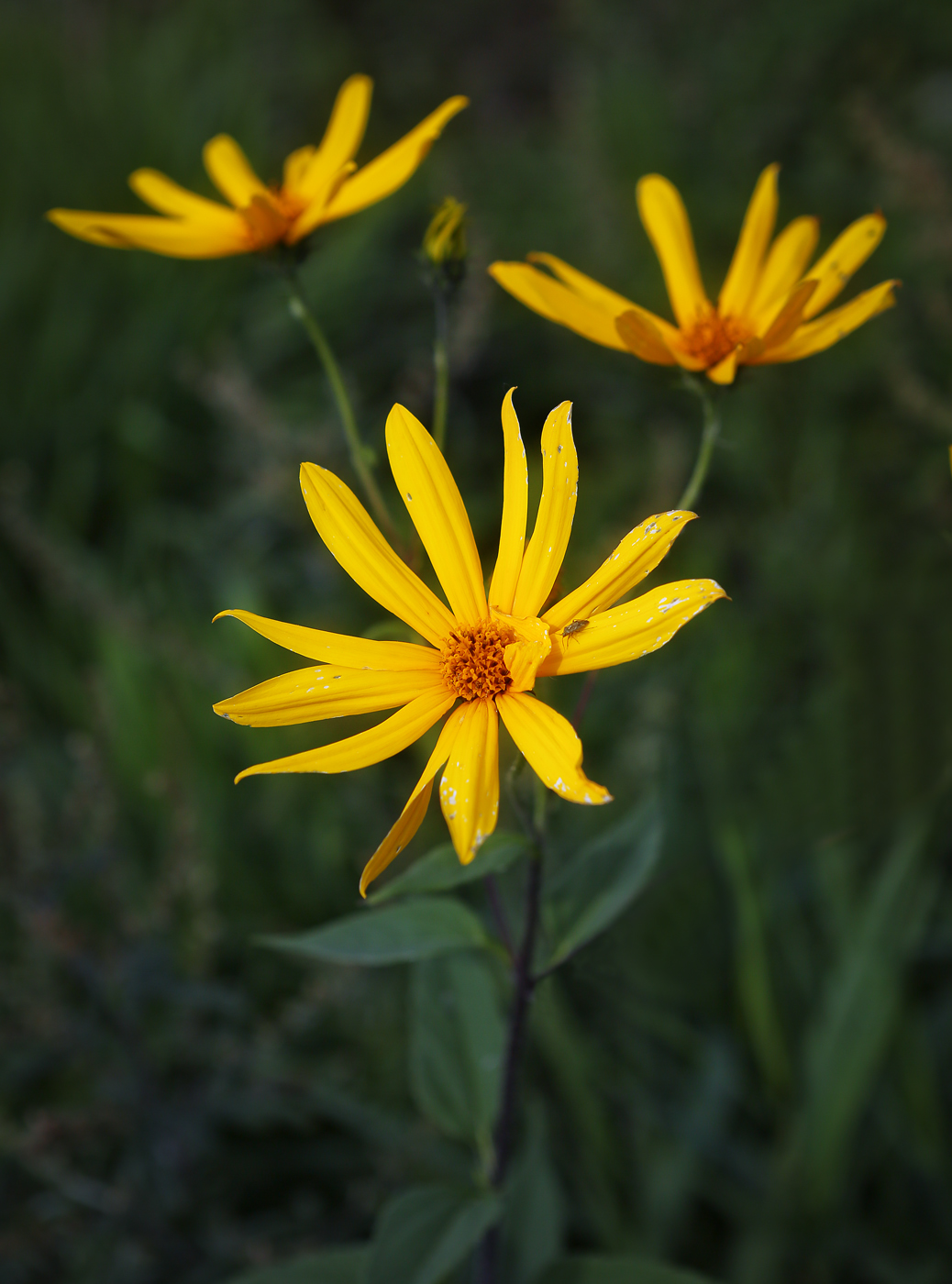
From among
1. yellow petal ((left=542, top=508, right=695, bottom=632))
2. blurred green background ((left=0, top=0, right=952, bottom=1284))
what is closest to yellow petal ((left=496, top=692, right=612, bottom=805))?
yellow petal ((left=542, top=508, right=695, bottom=632))

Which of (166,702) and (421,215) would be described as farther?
(421,215)

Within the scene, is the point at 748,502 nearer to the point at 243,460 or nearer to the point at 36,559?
the point at 243,460

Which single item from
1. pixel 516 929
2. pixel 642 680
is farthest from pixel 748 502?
pixel 516 929

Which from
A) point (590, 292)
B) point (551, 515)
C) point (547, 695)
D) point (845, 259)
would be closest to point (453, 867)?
point (547, 695)

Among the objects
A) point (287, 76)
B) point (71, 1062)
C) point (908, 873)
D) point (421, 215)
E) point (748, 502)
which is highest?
point (287, 76)

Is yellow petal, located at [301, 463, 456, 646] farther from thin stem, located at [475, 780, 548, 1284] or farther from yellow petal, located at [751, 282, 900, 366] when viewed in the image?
yellow petal, located at [751, 282, 900, 366]

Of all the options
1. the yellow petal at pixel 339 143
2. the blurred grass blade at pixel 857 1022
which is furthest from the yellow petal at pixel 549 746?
the blurred grass blade at pixel 857 1022
